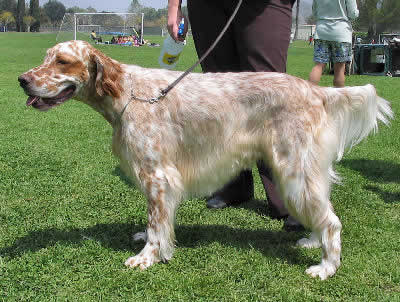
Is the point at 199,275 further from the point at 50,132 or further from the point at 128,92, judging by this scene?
the point at 50,132

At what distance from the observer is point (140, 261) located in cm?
326

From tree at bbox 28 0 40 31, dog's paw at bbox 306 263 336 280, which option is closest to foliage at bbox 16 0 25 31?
tree at bbox 28 0 40 31

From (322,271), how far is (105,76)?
2.04m

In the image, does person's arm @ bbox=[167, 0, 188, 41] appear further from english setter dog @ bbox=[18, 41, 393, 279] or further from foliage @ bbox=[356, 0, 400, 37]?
foliage @ bbox=[356, 0, 400, 37]

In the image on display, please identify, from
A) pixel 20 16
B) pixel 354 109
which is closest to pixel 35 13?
pixel 20 16

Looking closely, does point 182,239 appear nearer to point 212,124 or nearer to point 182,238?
point 182,238

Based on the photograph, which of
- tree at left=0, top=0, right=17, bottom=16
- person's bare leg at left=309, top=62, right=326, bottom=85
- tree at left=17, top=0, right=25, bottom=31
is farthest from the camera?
tree at left=0, top=0, right=17, bottom=16

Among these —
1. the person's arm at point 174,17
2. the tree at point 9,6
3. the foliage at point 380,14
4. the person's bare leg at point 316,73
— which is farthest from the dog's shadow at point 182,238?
the tree at point 9,6

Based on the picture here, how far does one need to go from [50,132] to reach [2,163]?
163 cm

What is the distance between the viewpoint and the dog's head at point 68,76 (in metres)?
3.02

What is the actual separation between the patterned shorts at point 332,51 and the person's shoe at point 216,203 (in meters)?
4.26

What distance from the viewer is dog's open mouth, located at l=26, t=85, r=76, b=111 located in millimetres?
3076

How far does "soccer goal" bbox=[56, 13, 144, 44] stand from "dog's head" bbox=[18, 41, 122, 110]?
1096 inches

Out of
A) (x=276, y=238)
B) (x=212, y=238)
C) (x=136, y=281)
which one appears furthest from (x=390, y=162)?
(x=136, y=281)
